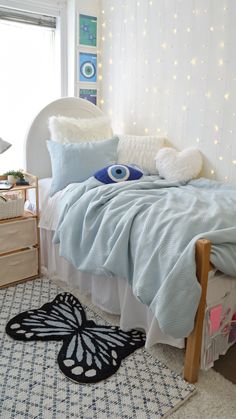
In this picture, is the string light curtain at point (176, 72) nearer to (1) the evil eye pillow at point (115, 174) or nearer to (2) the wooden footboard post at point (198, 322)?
(1) the evil eye pillow at point (115, 174)

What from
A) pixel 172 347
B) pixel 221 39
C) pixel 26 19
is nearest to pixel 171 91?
pixel 221 39

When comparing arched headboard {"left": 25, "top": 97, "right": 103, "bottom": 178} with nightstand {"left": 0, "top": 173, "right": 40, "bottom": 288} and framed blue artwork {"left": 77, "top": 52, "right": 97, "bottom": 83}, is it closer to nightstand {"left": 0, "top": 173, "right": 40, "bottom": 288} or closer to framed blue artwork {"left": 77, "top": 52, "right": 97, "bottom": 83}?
nightstand {"left": 0, "top": 173, "right": 40, "bottom": 288}

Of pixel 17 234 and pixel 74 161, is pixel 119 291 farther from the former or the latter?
pixel 74 161

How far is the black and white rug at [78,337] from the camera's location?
1639 mm

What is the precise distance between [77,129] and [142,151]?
0.53 meters

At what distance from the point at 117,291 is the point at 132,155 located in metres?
1.20

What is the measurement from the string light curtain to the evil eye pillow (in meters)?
0.63

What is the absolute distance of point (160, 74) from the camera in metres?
2.88

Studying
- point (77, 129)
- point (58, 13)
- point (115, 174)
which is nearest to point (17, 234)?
point (115, 174)

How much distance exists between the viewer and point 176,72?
9.04 feet

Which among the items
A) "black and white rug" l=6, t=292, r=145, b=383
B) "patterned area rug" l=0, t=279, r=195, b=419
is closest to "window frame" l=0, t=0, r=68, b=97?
"black and white rug" l=6, t=292, r=145, b=383

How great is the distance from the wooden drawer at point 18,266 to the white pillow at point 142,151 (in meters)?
1.00

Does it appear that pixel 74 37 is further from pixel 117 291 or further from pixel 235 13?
pixel 117 291

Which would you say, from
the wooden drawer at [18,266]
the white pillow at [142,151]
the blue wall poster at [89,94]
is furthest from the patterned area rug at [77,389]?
the blue wall poster at [89,94]
